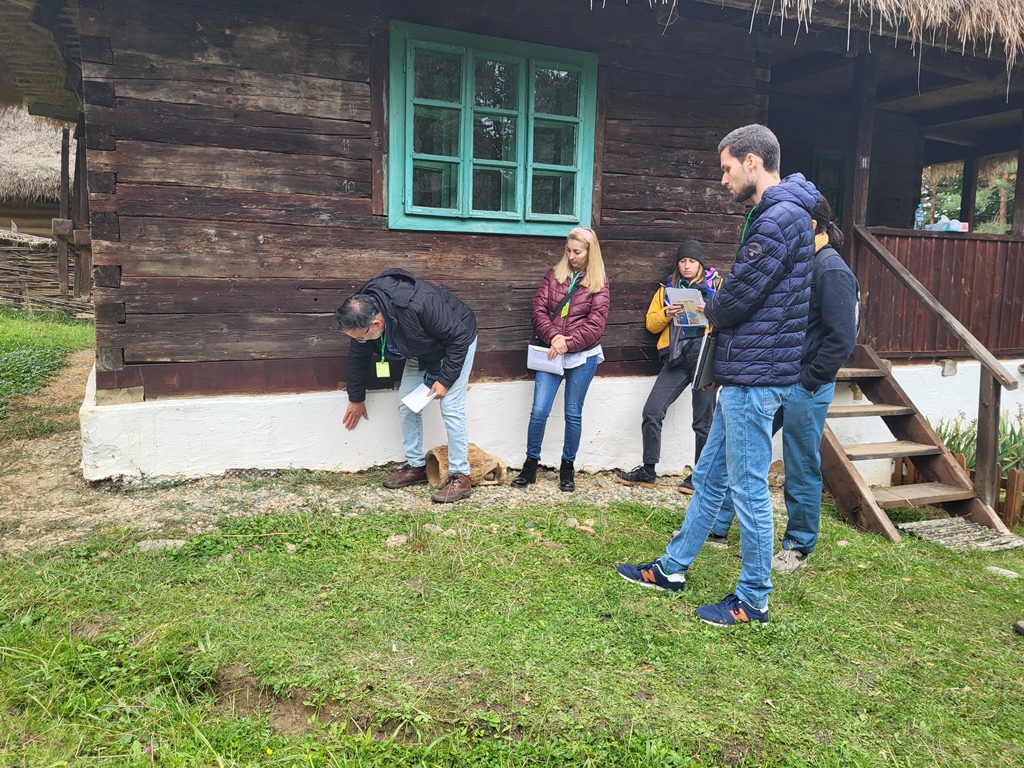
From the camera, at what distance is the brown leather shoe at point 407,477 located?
4.86 meters

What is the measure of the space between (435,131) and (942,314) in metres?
3.89

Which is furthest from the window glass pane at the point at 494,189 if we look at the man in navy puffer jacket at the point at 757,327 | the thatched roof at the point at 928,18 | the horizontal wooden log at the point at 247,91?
the man in navy puffer jacket at the point at 757,327

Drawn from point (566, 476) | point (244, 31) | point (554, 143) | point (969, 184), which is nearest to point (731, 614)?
point (566, 476)

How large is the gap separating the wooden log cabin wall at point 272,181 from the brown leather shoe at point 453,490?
38.9 inches

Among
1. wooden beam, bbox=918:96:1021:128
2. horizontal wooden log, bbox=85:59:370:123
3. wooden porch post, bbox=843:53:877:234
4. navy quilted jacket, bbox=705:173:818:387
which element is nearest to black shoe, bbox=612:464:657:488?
navy quilted jacket, bbox=705:173:818:387

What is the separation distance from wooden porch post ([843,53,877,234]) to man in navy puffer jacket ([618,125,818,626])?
3.64m

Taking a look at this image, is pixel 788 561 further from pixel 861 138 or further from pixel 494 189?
pixel 861 138

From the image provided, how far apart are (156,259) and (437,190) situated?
1838 mm

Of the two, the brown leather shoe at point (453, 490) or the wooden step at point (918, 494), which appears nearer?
the brown leather shoe at point (453, 490)

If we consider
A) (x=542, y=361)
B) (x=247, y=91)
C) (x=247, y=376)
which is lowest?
(x=247, y=376)

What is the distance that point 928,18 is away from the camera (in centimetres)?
518

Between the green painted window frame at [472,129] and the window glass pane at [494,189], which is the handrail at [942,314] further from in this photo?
the window glass pane at [494,189]

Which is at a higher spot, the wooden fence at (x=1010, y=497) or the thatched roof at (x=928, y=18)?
the thatched roof at (x=928, y=18)

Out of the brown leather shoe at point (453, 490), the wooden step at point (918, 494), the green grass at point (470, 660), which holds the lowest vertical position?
the green grass at point (470, 660)
